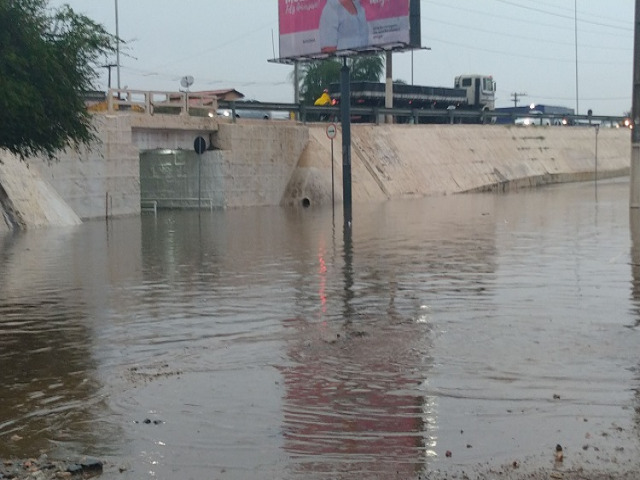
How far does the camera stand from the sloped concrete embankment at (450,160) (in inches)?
1853

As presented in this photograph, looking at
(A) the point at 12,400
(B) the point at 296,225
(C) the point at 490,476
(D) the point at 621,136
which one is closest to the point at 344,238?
(B) the point at 296,225

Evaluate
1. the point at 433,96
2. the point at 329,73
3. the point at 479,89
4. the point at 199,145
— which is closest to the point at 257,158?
the point at 199,145

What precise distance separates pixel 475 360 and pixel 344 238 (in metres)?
15.1

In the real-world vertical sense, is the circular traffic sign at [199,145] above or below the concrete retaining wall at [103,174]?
above

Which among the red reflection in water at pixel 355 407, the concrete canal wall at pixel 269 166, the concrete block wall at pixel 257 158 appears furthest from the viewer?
the concrete block wall at pixel 257 158

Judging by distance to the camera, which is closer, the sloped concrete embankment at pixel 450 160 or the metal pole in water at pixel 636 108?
the metal pole in water at pixel 636 108

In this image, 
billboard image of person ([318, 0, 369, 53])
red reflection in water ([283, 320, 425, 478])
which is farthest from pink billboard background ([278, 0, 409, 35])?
red reflection in water ([283, 320, 425, 478])

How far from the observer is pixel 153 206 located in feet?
141

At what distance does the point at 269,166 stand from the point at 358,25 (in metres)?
7.38

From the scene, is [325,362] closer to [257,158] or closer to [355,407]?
[355,407]

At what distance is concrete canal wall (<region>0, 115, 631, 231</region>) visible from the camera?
116 ft

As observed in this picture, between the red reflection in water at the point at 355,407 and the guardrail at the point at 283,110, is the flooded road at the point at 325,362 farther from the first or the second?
the guardrail at the point at 283,110

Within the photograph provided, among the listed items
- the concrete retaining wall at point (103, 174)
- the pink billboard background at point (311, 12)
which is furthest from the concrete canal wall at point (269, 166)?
the pink billboard background at point (311, 12)

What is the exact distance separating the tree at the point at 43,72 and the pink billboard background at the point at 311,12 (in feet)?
75.6
